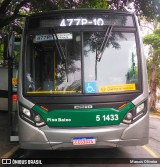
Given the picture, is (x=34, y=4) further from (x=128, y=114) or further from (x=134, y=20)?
(x=128, y=114)

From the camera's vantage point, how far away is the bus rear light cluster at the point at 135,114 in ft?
21.3

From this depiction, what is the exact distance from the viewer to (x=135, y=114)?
6.54m

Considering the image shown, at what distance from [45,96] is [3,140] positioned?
3233 millimetres

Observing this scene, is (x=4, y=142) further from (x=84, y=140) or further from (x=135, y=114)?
(x=135, y=114)

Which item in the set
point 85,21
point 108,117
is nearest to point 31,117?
point 108,117

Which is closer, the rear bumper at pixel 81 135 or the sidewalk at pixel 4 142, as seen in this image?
the rear bumper at pixel 81 135

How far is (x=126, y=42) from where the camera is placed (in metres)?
6.82

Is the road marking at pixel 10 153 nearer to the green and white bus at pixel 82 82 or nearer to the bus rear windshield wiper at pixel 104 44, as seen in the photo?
the green and white bus at pixel 82 82

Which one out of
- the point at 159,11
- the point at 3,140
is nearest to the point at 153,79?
the point at 159,11

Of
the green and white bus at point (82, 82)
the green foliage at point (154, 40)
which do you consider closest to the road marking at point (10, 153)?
the green and white bus at point (82, 82)

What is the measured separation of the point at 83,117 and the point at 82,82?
26.2 inches

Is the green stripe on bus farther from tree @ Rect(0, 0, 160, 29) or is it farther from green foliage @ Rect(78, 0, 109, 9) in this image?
green foliage @ Rect(78, 0, 109, 9)

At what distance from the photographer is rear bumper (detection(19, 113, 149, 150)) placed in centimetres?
637

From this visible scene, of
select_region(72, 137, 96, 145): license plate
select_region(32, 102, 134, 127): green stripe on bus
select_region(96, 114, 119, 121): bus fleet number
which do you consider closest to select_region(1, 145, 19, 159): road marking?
select_region(32, 102, 134, 127): green stripe on bus
